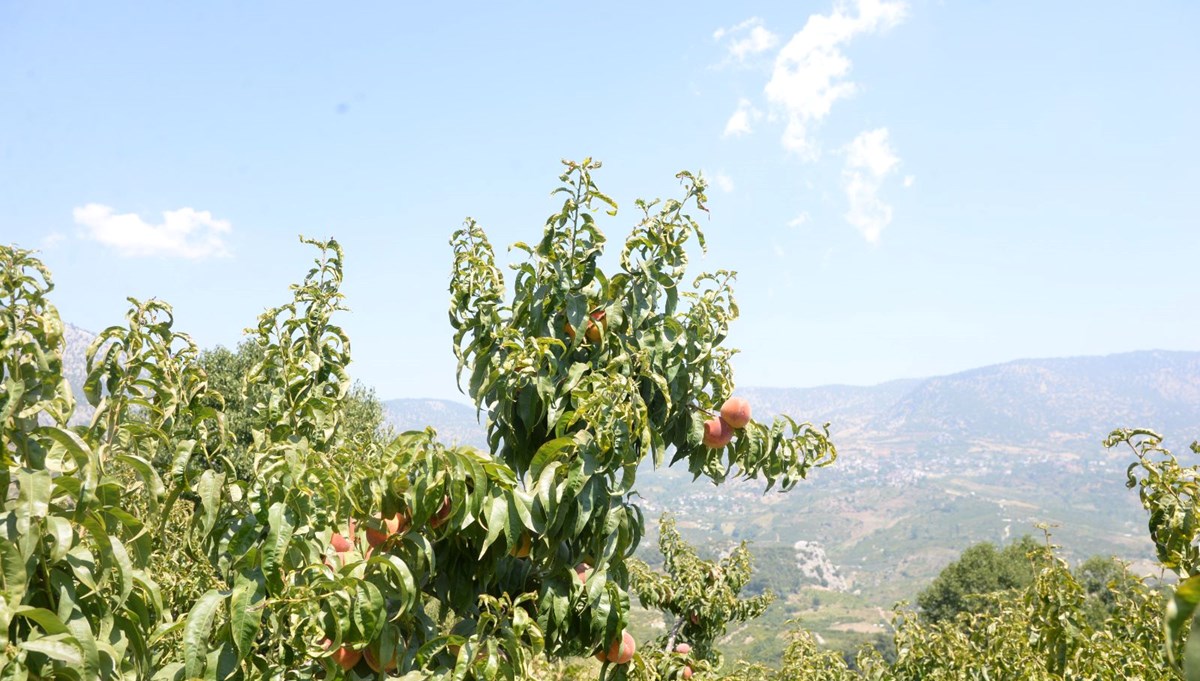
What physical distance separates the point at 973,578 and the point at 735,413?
1790 inches

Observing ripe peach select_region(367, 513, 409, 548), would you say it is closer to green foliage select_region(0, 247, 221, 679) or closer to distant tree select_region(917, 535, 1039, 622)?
green foliage select_region(0, 247, 221, 679)

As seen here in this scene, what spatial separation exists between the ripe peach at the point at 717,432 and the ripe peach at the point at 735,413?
3 cm

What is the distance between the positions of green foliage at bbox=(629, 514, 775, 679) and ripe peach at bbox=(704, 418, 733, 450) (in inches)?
174

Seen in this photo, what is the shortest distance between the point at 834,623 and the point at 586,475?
680 ft

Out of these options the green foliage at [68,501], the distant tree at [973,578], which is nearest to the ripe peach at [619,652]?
the green foliage at [68,501]

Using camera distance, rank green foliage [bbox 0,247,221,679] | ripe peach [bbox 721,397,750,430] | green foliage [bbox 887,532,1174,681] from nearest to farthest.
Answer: green foliage [bbox 0,247,221,679] < ripe peach [bbox 721,397,750,430] < green foliage [bbox 887,532,1174,681]

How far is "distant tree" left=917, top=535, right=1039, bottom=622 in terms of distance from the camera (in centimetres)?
4236

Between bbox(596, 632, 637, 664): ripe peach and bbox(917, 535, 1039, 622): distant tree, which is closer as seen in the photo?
bbox(596, 632, 637, 664): ripe peach

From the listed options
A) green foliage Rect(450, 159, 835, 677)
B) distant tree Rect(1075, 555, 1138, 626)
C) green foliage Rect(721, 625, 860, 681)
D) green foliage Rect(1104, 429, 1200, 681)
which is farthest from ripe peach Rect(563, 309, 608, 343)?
distant tree Rect(1075, 555, 1138, 626)

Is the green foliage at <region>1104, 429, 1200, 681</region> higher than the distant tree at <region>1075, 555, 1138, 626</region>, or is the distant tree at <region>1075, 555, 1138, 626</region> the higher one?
the green foliage at <region>1104, 429, 1200, 681</region>

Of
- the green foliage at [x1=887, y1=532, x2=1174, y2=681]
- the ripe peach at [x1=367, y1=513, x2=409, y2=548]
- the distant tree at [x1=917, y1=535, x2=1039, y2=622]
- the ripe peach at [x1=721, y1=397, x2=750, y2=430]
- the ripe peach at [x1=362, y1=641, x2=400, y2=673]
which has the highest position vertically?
the ripe peach at [x1=721, y1=397, x2=750, y2=430]

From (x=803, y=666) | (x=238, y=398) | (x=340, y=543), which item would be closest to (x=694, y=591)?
(x=803, y=666)

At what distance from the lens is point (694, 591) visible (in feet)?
28.9

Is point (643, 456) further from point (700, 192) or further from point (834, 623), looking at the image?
point (834, 623)
